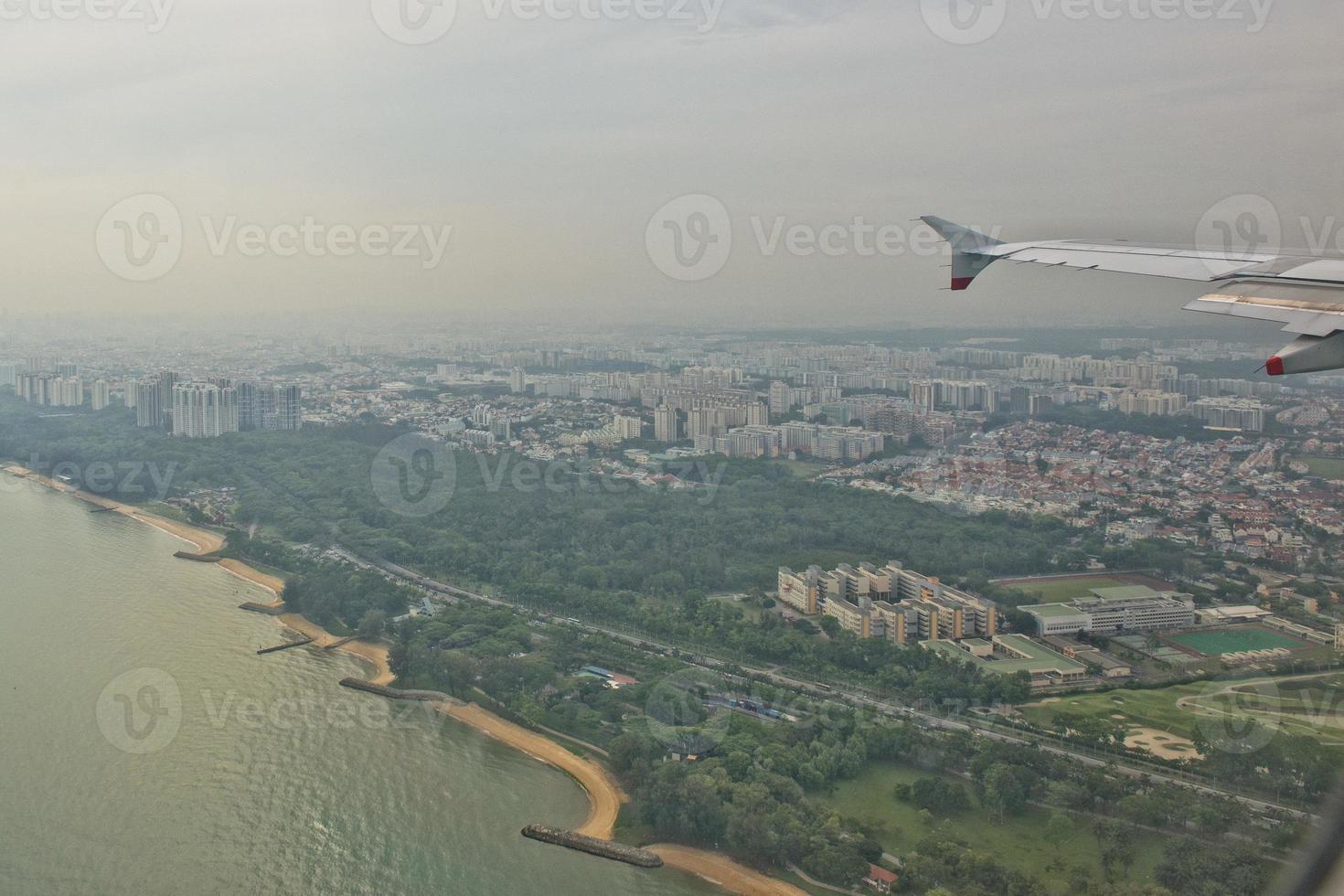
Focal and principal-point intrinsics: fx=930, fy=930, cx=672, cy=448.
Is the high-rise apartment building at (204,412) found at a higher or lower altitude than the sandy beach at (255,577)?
higher

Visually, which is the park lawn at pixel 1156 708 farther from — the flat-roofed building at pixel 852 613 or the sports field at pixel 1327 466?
the sports field at pixel 1327 466

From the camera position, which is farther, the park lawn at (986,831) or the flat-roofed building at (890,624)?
the flat-roofed building at (890,624)

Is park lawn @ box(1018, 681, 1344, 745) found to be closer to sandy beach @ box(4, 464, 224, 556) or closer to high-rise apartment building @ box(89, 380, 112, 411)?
sandy beach @ box(4, 464, 224, 556)

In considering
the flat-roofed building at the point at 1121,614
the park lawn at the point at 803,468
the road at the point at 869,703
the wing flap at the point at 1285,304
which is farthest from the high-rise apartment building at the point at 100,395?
the wing flap at the point at 1285,304

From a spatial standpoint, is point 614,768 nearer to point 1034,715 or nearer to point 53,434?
point 1034,715

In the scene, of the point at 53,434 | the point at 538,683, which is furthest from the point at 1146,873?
the point at 53,434

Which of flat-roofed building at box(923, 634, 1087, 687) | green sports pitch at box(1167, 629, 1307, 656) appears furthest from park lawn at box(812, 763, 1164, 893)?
green sports pitch at box(1167, 629, 1307, 656)

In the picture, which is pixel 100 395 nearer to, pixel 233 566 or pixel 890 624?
pixel 233 566
